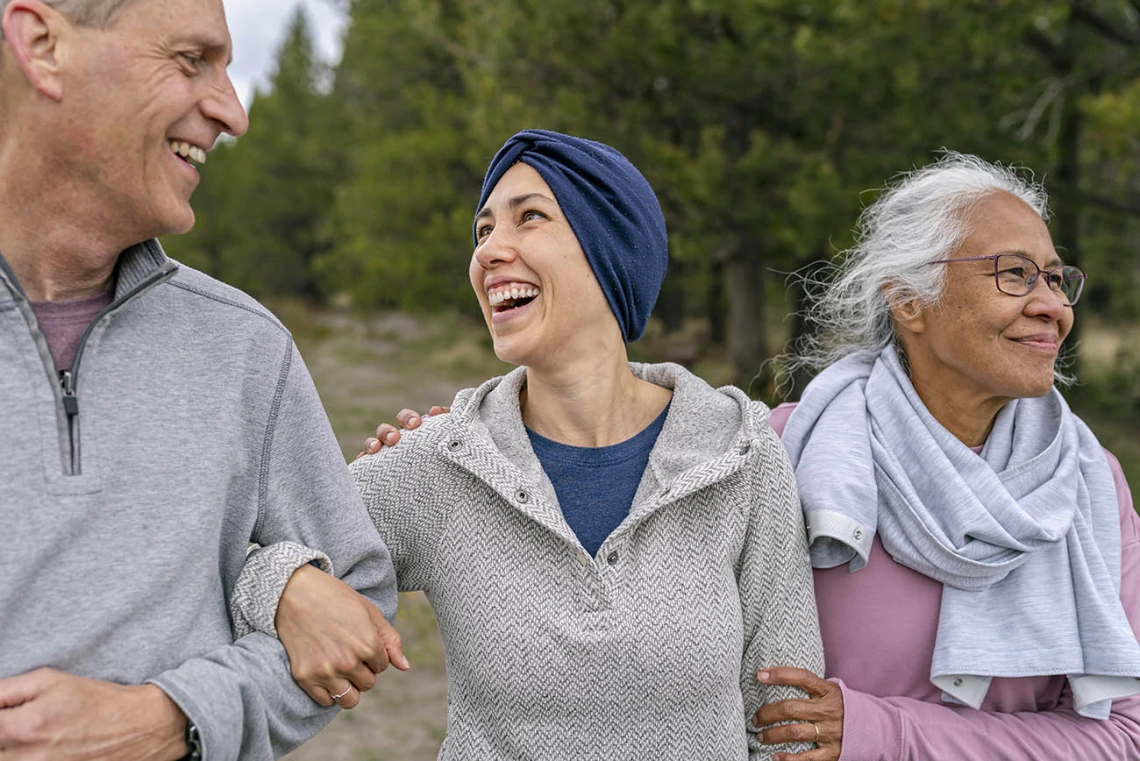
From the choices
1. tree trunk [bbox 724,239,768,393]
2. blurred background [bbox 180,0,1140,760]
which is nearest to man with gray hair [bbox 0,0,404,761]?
blurred background [bbox 180,0,1140,760]

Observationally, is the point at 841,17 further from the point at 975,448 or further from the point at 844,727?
the point at 844,727

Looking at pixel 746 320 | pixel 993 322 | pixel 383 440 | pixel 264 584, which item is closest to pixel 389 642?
pixel 264 584

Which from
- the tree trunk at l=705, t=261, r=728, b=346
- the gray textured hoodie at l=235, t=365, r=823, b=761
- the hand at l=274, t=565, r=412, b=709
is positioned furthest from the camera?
the tree trunk at l=705, t=261, r=728, b=346

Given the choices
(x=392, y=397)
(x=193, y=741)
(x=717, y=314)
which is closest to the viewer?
(x=193, y=741)

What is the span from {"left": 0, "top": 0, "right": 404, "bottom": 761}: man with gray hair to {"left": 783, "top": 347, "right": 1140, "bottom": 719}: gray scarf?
106 cm

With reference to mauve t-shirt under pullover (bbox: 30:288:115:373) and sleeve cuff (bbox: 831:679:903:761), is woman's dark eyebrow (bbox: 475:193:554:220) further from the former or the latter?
sleeve cuff (bbox: 831:679:903:761)

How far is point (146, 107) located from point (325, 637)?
766 mm

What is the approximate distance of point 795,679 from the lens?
76.6 inches

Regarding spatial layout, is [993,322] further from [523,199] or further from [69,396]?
[69,396]

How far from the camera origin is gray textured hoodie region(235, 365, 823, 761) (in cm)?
185

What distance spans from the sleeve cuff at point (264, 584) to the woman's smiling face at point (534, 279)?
1.89 feet

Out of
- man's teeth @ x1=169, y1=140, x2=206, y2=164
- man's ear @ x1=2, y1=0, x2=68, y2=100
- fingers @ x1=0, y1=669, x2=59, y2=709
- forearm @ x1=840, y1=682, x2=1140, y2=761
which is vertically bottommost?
forearm @ x1=840, y1=682, x2=1140, y2=761

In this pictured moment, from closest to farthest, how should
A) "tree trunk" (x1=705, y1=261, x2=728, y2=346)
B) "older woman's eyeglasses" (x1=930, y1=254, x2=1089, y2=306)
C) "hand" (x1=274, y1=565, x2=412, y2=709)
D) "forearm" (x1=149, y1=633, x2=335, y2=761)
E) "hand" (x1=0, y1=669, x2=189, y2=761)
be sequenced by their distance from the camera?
"hand" (x1=0, y1=669, x2=189, y2=761)
"forearm" (x1=149, y1=633, x2=335, y2=761)
"hand" (x1=274, y1=565, x2=412, y2=709)
"older woman's eyeglasses" (x1=930, y1=254, x2=1089, y2=306)
"tree trunk" (x1=705, y1=261, x2=728, y2=346)

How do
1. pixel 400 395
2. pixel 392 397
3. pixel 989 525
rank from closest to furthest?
pixel 989 525, pixel 392 397, pixel 400 395
